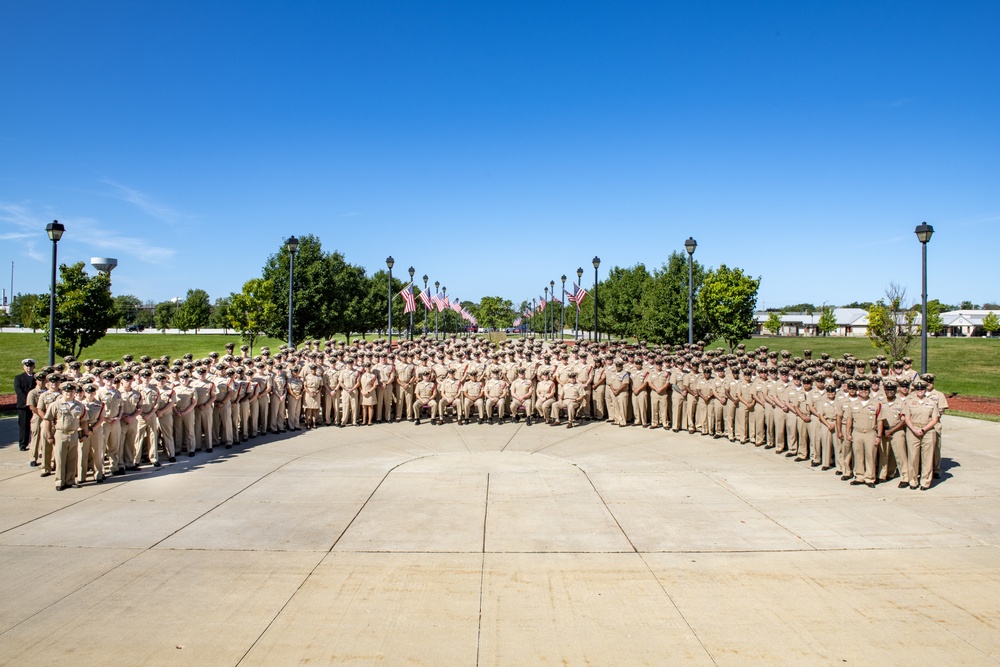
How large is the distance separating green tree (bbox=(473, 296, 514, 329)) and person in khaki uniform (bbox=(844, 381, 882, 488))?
326 ft

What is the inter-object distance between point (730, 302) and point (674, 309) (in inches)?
101

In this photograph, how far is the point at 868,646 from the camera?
539 cm

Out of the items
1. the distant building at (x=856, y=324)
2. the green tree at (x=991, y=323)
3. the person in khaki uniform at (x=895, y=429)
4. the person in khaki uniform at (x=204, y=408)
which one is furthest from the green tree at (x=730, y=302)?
the green tree at (x=991, y=323)

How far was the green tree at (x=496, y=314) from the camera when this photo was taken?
111887mm

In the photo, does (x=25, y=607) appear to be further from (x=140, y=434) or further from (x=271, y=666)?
(x=140, y=434)

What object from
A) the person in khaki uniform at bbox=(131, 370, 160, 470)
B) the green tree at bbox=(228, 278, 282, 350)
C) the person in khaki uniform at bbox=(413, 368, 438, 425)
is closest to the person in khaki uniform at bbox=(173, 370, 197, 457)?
the person in khaki uniform at bbox=(131, 370, 160, 470)

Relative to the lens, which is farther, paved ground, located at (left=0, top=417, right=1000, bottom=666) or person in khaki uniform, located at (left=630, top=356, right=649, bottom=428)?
person in khaki uniform, located at (left=630, top=356, right=649, bottom=428)

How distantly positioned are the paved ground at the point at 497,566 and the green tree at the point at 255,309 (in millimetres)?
21773

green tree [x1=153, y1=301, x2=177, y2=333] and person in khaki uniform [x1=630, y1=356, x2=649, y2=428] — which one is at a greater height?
green tree [x1=153, y1=301, x2=177, y2=333]

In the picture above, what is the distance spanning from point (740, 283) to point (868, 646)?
27210mm

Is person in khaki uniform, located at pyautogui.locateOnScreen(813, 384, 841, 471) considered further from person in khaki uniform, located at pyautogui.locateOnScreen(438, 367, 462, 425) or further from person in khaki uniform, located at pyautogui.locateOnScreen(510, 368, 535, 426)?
person in khaki uniform, located at pyautogui.locateOnScreen(438, 367, 462, 425)

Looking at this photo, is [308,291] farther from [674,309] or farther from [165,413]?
[165,413]

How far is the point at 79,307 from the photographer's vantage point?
74.6 feet

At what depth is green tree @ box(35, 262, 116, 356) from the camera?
74.4 feet
